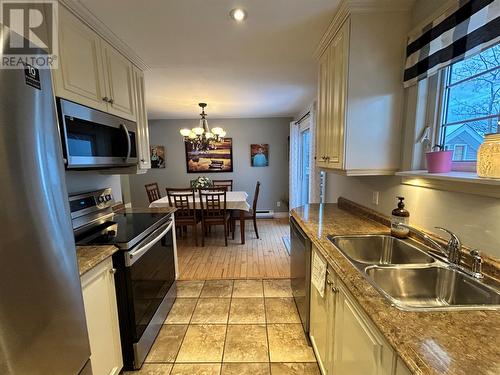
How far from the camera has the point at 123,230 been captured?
169cm

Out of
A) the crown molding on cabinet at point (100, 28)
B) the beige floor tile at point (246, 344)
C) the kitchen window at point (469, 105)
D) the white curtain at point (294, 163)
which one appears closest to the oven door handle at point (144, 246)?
the beige floor tile at point (246, 344)

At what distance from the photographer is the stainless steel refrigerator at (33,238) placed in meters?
0.66

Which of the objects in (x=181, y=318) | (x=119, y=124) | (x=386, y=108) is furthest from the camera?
(x=181, y=318)

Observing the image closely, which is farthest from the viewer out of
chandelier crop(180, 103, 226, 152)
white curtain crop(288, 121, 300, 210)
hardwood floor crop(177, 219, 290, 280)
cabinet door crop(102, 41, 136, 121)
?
white curtain crop(288, 121, 300, 210)

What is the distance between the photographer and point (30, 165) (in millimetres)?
722

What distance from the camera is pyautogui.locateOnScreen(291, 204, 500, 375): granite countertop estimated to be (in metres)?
0.60

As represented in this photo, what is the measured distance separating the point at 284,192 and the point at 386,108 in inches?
161

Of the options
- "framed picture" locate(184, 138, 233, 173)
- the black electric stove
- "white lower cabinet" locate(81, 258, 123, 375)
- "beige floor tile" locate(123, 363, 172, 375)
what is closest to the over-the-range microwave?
the black electric stove

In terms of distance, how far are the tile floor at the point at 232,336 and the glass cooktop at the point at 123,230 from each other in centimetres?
90

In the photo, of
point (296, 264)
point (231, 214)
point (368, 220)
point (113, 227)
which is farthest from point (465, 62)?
point (231, 214)

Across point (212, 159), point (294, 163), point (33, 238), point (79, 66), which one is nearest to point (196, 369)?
point (33, 238)

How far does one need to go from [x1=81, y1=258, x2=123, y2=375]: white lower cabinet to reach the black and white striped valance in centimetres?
216

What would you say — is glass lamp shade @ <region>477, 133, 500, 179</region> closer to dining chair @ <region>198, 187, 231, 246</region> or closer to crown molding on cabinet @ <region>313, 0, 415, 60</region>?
crown molding on cabinet @ <region>313, 0, 415, 60</region>

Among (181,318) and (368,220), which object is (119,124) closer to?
(181,318)
